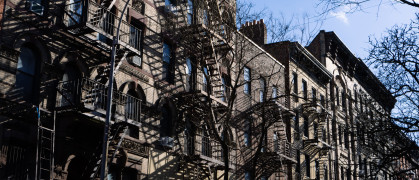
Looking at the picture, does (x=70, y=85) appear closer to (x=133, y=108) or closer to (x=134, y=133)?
(x=133, y=108)

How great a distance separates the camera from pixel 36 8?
1788 cm

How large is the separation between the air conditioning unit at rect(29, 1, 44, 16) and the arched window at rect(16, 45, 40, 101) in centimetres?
121

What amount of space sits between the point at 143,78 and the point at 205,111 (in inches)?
134

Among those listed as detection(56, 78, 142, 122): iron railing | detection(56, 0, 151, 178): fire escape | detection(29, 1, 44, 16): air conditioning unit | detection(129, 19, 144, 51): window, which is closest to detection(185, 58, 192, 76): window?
detection(129, 19, 144, 51): window

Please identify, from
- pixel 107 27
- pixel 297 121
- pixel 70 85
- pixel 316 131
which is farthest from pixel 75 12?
pixel 316 131

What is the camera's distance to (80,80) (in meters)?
19.0

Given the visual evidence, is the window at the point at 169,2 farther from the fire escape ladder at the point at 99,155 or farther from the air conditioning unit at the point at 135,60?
the fire escape ladder at the point at 99,155

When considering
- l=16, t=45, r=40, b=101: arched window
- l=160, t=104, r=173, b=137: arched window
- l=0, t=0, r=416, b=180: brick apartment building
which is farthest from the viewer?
l=160, t=104, r=173, b=137: arched window

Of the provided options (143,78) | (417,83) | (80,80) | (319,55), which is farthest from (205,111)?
(319,55)

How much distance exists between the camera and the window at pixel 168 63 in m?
24.5

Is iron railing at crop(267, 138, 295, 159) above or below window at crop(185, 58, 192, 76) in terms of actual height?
below

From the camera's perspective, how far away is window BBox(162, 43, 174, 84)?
2447 centimetres

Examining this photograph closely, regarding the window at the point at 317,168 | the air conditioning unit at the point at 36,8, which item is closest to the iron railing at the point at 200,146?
the air conditioning unit at the point at 36,8

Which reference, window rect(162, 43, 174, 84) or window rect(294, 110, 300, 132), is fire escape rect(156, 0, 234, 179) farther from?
window rect(294, 110, 300, 132)
